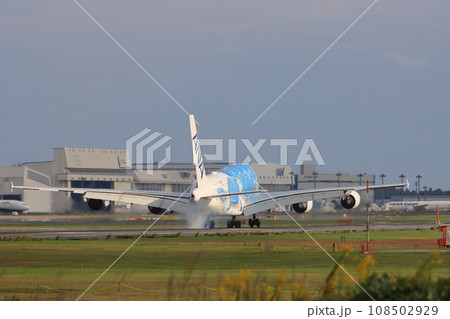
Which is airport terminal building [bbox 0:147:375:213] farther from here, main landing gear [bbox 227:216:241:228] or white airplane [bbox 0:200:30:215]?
main landing gear [bbox 227:216:241:228]

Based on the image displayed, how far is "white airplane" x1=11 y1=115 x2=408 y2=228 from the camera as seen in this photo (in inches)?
3007

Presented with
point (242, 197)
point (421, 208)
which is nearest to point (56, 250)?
point (242, 197)

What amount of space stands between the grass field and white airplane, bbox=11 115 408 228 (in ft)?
20.6

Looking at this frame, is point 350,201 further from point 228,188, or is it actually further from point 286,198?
point 228,188

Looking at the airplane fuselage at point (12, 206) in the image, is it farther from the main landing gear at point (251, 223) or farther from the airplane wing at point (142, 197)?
the airplane wing at point (142, 197)

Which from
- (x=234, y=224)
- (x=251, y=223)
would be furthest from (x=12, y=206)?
(x=234, y=224)

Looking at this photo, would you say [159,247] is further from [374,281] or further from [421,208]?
[421,208]

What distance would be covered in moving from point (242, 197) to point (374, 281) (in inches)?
2657

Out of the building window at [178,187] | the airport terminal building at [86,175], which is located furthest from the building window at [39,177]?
the building window at [178,187]

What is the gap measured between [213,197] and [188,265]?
32133 millimetres

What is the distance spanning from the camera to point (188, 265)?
44.2 meters

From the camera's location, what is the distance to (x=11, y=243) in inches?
2468

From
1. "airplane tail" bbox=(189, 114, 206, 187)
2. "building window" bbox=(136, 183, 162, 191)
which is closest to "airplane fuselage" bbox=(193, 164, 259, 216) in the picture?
"airplane tail" bbox=(189, 114, 206, 187)
